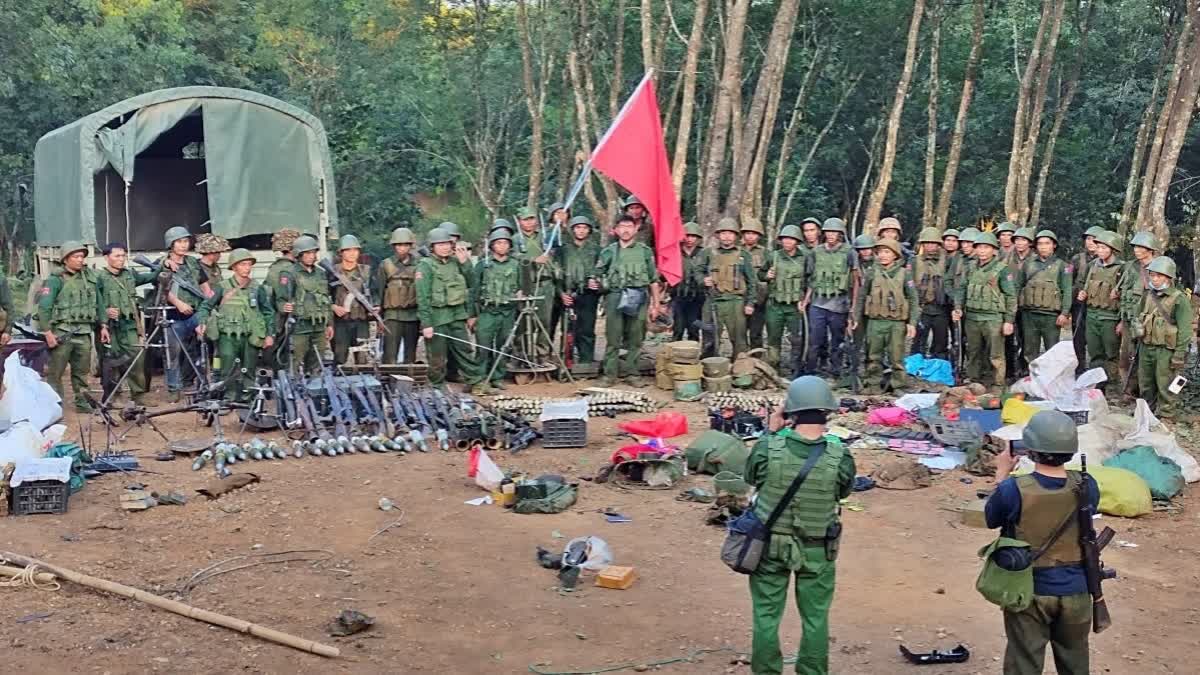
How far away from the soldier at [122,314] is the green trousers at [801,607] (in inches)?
342

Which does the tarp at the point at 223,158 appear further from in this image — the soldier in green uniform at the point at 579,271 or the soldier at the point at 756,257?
the soldier at the point at 756,257

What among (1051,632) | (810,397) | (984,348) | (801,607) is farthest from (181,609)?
(984,348)

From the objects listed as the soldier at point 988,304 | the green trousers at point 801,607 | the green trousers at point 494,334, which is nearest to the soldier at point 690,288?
the green trousers at point 494,334

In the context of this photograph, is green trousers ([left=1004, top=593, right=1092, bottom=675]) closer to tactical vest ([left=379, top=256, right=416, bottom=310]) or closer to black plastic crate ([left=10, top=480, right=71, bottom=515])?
black plastic crate ([left=10, top=480, right=71, bottom=515])

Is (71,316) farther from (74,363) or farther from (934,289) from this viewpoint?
(934,289)

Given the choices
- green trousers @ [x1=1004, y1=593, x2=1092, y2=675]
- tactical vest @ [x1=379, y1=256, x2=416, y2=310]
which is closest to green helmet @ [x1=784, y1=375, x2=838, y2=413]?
green trousers @ [x1=1004, y1=593, x2=1092, y2=675]

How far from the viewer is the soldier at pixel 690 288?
568 inches

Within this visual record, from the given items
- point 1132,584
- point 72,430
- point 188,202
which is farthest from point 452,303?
point 188,202

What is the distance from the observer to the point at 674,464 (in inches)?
390

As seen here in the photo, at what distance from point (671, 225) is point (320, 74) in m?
16.9

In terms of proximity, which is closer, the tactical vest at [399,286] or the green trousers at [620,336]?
the tactical vest at [399,286]

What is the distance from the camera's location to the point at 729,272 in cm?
1404

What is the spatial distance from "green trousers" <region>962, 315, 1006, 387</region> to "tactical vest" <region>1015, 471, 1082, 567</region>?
28.1 feet

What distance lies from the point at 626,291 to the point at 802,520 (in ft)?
27.6
